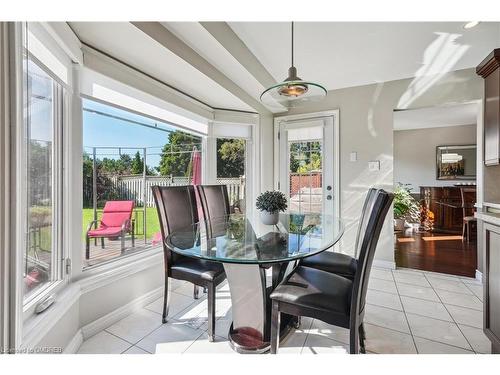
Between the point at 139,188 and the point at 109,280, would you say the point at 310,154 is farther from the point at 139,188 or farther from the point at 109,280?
the point at 109,280

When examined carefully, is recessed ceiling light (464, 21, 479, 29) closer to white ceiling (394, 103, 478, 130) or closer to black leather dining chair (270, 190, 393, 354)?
black leather dining chair (270, 190, 393, 354)

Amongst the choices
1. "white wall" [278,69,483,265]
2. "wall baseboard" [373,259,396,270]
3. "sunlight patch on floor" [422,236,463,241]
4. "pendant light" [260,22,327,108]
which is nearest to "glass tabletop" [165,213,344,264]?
"pendant light" [260,22,327,108]

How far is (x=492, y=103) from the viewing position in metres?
2.28

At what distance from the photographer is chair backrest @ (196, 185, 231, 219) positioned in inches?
101

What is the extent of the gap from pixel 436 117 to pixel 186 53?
16.7ft

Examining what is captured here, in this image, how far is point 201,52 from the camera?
216cm

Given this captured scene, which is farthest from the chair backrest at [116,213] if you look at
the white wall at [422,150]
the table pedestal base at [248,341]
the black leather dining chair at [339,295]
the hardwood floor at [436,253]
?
the white wall at [422,150]

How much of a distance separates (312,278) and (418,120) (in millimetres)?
5117

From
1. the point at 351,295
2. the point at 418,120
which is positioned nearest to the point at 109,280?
the point at 351,295

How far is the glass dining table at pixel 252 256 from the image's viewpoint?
138 cm

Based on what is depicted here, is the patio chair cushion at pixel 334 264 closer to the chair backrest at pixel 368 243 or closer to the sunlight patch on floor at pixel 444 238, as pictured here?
the chair backrest at pixel 368 243

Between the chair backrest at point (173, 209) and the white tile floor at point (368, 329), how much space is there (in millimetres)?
509

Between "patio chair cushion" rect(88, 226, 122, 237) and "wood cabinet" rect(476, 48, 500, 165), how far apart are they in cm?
336
